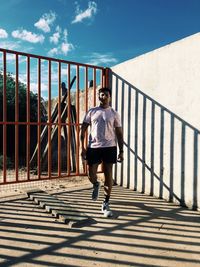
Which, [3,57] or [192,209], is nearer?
[192,209]

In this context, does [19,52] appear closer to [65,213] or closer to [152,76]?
[152,76]

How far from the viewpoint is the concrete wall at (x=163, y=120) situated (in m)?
4.20

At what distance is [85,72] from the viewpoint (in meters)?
5.63

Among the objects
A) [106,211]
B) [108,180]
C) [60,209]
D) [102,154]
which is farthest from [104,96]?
[60,209]

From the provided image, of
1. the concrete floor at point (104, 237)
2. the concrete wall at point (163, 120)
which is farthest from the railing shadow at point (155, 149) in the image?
the concrete floor at point (104, 237)

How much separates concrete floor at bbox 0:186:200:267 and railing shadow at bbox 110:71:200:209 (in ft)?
1.07

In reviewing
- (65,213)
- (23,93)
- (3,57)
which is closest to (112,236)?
(65,213)

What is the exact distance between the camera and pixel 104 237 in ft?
10.5

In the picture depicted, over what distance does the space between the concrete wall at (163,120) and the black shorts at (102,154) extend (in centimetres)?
104

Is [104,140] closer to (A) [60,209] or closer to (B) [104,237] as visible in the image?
(A) [60,209]

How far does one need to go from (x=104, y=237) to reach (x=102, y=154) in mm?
1156

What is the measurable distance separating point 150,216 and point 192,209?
702mm

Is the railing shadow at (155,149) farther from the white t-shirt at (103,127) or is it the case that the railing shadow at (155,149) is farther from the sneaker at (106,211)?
the sneaker at (106,211)

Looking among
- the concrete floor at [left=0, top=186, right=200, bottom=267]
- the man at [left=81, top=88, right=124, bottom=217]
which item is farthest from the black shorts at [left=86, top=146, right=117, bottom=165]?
the concrete floor at [left=0, top=186, right=200, bottom=267]
